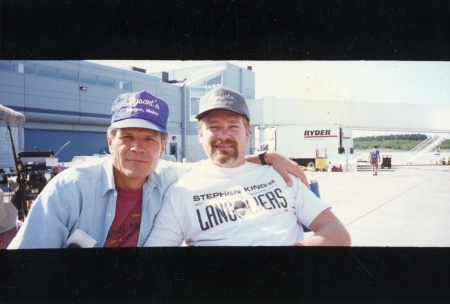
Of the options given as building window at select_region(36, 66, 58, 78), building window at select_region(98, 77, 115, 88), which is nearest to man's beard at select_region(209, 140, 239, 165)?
building window at select_region(98, 77, 115, 88)

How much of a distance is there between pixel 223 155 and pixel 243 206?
13.2 inches

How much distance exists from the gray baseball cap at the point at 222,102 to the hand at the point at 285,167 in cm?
32

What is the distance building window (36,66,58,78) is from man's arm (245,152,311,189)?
1529 millimetres

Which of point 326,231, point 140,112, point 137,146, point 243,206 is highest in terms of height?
point 140,112

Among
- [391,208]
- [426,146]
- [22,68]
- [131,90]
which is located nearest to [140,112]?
[131,90]

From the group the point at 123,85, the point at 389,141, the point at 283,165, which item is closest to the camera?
the point at 283,165

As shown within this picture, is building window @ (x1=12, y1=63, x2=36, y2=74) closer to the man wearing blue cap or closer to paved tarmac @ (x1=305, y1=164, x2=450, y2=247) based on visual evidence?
the man wearing blue cap

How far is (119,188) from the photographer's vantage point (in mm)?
1898

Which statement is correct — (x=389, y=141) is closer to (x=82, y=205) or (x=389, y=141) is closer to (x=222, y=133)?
(x=222, y=133)
